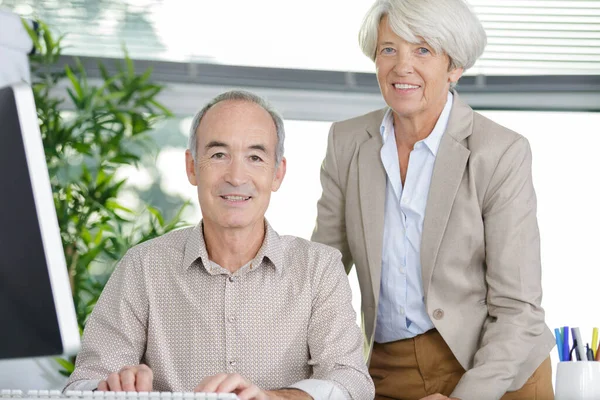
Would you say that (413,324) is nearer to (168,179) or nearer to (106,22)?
(168,179)

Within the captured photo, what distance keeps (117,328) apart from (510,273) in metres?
0.99

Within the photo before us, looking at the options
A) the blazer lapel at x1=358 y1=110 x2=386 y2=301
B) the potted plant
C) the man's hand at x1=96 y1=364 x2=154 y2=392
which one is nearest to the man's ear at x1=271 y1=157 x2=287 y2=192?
the blazer lapel at x1=358 y1=110 x2=386 y2=301

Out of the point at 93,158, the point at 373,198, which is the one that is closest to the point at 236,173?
the point at 373,198

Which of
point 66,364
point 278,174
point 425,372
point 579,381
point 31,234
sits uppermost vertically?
point 31,234

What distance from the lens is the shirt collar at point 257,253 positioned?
2.08 meters

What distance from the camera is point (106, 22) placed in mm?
4289

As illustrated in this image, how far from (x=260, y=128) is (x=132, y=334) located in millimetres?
580

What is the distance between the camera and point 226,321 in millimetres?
2020

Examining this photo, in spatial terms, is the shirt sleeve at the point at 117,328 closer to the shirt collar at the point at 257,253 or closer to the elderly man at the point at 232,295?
the elderly man at the point at 232,295

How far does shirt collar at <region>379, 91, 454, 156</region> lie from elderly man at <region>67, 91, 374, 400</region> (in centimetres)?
39

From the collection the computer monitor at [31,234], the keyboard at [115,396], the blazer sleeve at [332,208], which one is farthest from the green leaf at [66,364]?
the computer monitor at [31,234]

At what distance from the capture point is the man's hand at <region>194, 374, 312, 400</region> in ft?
4.95

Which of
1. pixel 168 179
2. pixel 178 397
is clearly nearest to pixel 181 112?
pixel 168 179

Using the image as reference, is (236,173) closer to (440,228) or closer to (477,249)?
(440,228)
